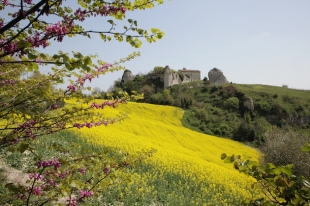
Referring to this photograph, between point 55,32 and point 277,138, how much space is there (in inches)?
957

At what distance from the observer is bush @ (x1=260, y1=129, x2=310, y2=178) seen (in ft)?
59.9

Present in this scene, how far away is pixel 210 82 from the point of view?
63.5 meters

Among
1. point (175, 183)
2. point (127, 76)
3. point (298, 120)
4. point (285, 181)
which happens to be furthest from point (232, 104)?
point (285, 181)

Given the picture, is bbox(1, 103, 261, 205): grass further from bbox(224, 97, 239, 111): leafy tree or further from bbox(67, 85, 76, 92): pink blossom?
bbox(224, 97, 239, 111): leafy tree

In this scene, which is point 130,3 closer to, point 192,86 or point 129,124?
point 129,124

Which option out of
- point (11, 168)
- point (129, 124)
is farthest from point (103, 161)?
point (129, 124)

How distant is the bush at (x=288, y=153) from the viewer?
18.2m

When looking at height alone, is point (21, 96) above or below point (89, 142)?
above

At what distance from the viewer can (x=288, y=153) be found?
19.7 m

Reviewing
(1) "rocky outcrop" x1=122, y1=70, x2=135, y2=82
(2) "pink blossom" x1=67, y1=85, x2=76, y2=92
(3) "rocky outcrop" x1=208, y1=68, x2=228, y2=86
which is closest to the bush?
(2) "pink blossom" x1=67, y1=85, x2=76, y2=92

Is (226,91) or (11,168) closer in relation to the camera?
(11,168)

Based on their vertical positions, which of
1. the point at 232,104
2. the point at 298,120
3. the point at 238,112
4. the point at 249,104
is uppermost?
the point at 249,104

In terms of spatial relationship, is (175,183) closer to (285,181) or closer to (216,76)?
(285,181)

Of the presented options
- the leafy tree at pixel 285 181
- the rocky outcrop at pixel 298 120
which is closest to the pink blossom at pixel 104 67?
the leafy tree at pixel 285 181
